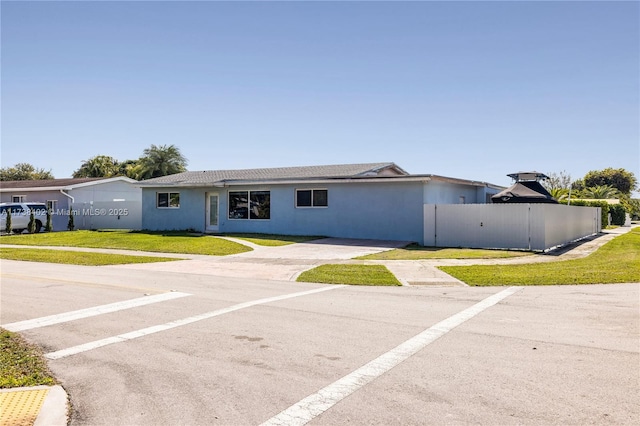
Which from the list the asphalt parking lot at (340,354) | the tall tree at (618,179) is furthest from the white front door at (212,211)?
the tall tree at (618,179)

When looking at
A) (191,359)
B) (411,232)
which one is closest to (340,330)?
(191,359)

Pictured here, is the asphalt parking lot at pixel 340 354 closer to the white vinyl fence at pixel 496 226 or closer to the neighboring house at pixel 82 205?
the white vinyl fence at pixel 496 226

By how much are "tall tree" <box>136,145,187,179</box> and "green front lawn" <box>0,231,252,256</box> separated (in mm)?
24838

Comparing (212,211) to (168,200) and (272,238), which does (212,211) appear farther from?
(272,238)

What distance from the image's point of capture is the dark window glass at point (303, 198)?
25688 mm

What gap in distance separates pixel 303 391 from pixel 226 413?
0.82 meters

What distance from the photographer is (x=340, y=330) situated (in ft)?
24.1

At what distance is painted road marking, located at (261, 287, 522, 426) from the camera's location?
4.32m

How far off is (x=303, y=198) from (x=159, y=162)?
106 feet

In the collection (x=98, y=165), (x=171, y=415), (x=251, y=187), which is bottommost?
(x=171, y=415)

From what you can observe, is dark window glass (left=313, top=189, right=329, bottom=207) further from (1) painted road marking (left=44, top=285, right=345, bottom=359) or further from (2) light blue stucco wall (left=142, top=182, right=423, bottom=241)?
(1) painted road marking (left=44, top=285, right=345, bottom=359)

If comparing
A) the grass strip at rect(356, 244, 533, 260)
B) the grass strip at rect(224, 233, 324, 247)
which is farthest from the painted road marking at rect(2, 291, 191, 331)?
the grass strip at rect(224, 233, 324, 247)

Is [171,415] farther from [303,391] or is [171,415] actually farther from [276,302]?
[276,302]

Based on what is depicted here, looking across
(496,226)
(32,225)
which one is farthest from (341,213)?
(32,225)
